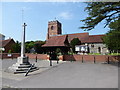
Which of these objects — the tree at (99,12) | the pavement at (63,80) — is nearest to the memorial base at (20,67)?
the pavement at (63,80)

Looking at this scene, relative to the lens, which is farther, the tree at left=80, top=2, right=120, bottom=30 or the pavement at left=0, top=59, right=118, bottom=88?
the tree at left=80, top=2, right=120, bottom=30

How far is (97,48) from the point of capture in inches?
1929

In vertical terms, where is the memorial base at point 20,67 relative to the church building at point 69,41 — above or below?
below

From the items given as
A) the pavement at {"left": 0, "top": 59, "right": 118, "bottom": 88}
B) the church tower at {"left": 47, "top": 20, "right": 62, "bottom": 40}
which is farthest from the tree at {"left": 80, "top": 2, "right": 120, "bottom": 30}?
the church tower at {"left": 47, "top": 20, "right": 62, "bottom": 40}

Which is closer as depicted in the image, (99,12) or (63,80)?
(63,80)

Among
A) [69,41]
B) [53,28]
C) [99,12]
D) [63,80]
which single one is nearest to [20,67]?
[63,80]

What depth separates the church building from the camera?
778 inches

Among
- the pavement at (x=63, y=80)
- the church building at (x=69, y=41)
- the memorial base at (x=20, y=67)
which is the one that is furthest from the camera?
the church building at (x=69, y=41)

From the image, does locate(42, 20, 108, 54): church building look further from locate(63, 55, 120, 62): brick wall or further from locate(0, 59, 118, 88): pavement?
locate(0, 59, 118, 88): pavement

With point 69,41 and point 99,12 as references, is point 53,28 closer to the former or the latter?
point 69,41

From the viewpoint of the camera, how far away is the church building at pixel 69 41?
19.8m

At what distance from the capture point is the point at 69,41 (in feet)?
207

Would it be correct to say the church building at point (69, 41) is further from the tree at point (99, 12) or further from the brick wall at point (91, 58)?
the tree at point (99, 12)

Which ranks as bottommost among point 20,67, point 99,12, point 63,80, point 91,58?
point 63,80
